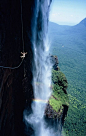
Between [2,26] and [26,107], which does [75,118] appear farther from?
[2,26]

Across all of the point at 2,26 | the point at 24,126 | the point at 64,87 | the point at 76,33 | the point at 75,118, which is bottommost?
the point at 75,118

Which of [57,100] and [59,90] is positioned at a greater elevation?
[59,90]

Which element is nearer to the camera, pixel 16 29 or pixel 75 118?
pixel 16 29

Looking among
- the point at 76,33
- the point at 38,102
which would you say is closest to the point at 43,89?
the point at 38,102

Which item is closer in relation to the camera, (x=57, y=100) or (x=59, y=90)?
(x=57, y=100)

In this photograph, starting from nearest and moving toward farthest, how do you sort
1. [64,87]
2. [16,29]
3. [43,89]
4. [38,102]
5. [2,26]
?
[2,26]
[16,29]
[38,102]
[43,89]
[64,87]

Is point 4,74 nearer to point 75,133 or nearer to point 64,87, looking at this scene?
point 64,87

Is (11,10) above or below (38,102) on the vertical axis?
above

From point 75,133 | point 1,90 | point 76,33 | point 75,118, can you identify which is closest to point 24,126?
point 1,90

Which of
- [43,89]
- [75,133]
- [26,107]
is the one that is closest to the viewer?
[26,107]

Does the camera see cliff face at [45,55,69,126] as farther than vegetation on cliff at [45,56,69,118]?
No

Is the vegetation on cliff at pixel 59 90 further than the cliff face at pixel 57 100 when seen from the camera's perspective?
Yes
